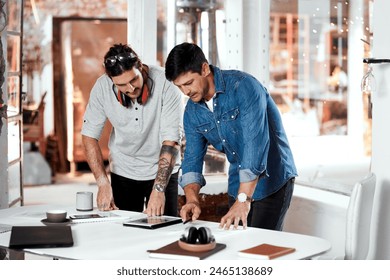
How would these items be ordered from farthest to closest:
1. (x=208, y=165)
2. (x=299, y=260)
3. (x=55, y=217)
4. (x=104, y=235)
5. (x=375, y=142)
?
(x=208, y=165) < (x=375, y=142) < (x=55, y=217) < (x=104, y=235) < (x=299, y=260)

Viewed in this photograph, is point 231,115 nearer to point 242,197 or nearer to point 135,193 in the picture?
point 242,197

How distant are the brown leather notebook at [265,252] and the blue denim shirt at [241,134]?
480 mm

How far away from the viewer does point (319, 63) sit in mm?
3910

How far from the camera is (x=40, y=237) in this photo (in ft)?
7.43

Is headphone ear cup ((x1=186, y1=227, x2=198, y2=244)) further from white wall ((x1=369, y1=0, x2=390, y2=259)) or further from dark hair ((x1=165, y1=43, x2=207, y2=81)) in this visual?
white wall ((x1=369, y1=0, x2=390, y2=259))

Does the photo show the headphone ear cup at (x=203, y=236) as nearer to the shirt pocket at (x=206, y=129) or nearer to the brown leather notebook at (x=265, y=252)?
the brown leather notebook at (x=265, y=252)

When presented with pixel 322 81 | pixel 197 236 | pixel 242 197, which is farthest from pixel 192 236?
pixel 322 81

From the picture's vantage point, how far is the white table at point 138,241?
6.93 feet

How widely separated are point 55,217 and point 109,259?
60cm

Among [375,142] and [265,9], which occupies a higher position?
[265,9]

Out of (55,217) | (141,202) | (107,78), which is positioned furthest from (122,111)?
(55,217)

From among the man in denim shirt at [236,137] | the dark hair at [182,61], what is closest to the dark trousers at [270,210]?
the man in denim shirt at [236,137]

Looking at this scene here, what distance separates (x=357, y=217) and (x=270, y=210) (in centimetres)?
43

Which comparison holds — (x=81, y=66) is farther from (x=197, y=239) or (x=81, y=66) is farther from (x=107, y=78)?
(x=197, y=239)
